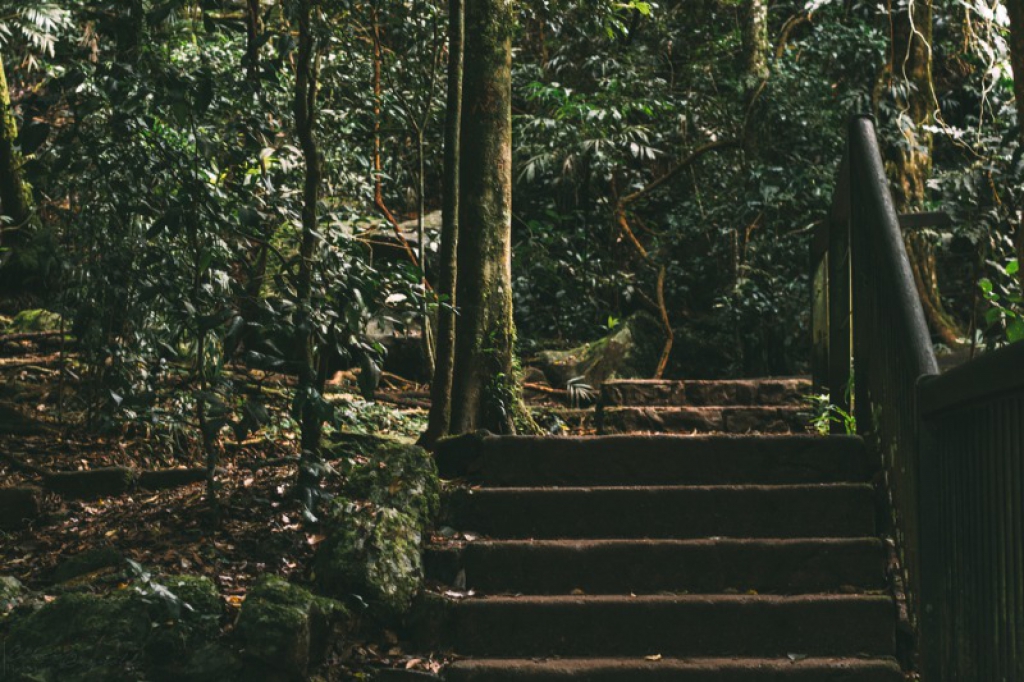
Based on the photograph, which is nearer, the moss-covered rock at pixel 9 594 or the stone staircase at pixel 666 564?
the moss-covered rock at pixel 9 594

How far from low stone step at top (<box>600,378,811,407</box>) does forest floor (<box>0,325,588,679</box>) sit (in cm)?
69

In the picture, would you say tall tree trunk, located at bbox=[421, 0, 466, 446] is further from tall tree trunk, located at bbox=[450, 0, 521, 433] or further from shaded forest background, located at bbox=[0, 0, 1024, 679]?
shaded forest background, located at bbox=[0, 0, 1024, 679]

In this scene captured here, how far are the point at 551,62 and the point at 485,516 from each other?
7.69 m

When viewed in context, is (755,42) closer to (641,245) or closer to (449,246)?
(641,245)

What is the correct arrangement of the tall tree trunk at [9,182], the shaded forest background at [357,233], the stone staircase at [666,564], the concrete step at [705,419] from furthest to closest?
the tall tree trunk at [9,182]
the concrete step at [705,419]
the shaded forest background at [357,233]
the stone staircase at [666,564]

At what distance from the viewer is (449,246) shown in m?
6.09

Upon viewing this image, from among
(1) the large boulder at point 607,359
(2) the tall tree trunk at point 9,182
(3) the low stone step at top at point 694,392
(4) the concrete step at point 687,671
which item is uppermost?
(2) the tall tree trunk at point 9,182

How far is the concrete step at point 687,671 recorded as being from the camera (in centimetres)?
364

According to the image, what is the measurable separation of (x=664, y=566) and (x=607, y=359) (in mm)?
4779

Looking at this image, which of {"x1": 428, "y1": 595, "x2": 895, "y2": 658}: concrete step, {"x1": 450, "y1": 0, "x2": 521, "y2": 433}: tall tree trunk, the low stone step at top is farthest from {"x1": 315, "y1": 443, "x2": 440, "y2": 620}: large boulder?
the low stone step at top

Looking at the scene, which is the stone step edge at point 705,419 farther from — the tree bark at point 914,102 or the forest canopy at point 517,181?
the tree bark at point 914,102

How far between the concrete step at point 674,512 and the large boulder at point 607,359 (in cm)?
403

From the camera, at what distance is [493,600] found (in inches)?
159

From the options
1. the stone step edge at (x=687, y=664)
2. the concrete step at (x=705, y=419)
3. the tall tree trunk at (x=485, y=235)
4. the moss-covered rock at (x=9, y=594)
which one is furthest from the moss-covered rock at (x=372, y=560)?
the concrete step at (x=705, y=419)
